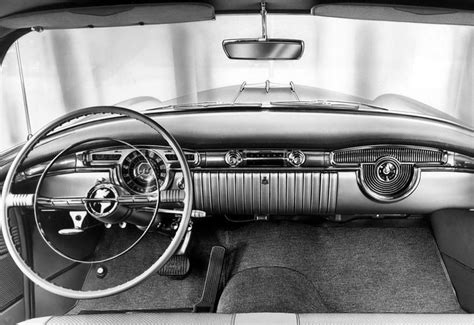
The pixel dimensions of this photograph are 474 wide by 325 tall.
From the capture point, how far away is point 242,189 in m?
2.18

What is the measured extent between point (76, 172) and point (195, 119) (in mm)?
635

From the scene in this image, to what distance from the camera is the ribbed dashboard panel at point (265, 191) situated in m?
2.15

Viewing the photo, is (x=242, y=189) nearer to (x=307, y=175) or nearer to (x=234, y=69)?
(x=307, y=175)

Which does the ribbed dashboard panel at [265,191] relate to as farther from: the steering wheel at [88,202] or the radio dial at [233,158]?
the steering wheel at [88,202]

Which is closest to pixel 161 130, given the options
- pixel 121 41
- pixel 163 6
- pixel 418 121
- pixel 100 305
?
pixel 163 6

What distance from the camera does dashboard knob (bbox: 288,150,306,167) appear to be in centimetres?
212

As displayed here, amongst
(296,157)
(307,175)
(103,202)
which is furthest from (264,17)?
(103,202)

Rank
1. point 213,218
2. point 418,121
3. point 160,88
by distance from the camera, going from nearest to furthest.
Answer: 1. point 418,121
2. point 213,218
3. point 160,88

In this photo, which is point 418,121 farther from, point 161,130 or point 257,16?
point 161,130

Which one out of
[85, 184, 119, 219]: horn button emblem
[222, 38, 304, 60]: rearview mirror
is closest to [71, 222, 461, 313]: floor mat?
[85, 184, 119, 219]: horn button emblem

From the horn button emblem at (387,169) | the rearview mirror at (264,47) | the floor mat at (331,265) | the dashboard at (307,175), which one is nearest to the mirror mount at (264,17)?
the rearview mirror at (264,47)

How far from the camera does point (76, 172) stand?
7.06 ft

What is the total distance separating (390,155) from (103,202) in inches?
51.8

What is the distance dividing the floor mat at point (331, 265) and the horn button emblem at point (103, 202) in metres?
1.06
